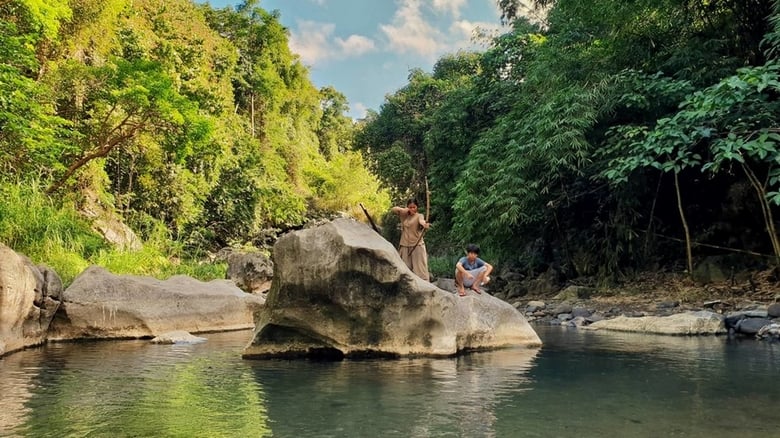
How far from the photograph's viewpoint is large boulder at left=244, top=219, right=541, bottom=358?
275 inches

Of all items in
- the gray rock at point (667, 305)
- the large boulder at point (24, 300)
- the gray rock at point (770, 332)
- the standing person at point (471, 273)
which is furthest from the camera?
the gray rock at point (667, 305)

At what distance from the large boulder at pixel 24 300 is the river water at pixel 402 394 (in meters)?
0.44

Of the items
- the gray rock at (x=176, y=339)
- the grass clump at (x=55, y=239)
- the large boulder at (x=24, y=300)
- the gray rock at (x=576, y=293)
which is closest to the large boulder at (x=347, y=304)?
the gray rock at (x=176, y=339)

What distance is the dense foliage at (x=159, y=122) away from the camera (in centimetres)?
1248

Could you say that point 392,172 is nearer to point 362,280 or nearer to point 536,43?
point 536,43

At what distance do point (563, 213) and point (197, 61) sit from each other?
44.7 feet

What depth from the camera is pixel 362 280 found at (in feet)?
22.9

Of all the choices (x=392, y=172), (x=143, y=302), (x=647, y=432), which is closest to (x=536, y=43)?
(x=392, y=172)

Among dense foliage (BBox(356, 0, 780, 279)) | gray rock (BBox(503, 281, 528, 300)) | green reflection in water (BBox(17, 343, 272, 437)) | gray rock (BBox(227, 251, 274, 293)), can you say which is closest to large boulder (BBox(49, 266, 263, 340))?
green reflection in water (BBox(17, 343, 272, 437))

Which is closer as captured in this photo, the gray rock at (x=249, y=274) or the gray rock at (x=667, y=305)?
the gray rock at (x=667, y=305)

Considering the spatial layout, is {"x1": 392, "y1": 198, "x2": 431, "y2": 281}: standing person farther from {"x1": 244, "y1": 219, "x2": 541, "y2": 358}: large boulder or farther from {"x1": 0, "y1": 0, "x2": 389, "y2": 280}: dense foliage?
{"x1": 0, "y1": 0, "x2": 389, "y2": 280}: dense foliage

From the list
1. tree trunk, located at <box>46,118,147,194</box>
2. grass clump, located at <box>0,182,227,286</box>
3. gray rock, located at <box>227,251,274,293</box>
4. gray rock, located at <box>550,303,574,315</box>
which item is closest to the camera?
grass clump, located at <box>0,182,227,286</box>

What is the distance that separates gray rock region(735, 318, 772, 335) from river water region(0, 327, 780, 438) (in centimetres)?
115

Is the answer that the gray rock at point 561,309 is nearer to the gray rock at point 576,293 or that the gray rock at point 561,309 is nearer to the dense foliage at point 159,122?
the gray rock at point 576,293
